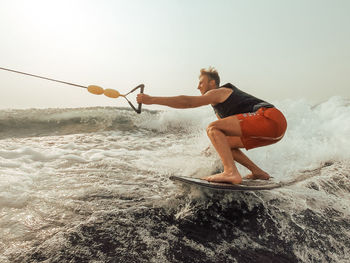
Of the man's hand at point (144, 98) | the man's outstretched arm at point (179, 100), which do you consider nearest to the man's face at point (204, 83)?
the man's outstretched arm at point (179, 100)

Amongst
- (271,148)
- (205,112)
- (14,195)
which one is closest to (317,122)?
(271,148)

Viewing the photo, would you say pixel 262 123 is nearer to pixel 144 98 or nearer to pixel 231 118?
pixel 231 118

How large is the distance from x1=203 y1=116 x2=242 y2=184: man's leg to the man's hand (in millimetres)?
873

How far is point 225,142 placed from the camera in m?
2.95

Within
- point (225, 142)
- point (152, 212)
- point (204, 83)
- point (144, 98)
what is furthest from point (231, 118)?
point (152, 212)

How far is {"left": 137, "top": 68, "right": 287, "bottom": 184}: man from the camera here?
2.80 metres

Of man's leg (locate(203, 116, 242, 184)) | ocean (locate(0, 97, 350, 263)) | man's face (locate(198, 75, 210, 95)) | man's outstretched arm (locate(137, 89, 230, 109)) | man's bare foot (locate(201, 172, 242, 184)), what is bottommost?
ocean (locate(0, 97, 350, 263))

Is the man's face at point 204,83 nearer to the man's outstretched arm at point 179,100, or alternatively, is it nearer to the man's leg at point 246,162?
the man's outstretched arm at point 179,100

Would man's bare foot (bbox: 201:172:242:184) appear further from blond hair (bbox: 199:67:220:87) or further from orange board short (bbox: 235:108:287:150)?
blond hair (bbox: 199:67:220:87)

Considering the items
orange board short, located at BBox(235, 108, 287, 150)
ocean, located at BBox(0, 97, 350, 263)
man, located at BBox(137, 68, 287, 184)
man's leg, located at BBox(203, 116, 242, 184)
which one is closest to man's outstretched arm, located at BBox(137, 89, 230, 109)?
man, located at BBox(137, 68, 287, 184)

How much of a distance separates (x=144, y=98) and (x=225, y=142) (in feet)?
3.68

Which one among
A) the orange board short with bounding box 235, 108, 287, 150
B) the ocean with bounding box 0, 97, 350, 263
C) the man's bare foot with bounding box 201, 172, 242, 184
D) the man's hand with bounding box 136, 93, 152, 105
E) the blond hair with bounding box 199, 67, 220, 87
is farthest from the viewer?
the blond hair with bounding box 199, 67, 220, 87

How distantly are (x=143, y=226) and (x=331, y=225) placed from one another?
2.07 metres

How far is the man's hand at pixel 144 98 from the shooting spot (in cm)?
268
